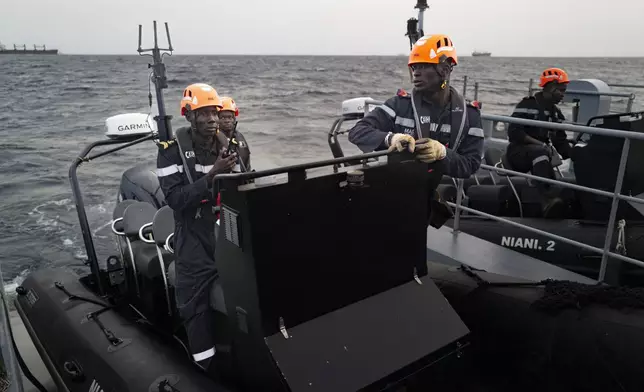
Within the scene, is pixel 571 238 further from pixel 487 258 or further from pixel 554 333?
pixel 554 333

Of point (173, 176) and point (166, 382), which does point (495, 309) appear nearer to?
point (166, 382)

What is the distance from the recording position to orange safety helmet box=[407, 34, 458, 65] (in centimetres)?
290

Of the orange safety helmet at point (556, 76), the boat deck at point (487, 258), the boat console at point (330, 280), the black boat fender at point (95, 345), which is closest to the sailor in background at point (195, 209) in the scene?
the black boat fender at point (95, 345)

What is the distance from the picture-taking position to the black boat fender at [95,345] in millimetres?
2676

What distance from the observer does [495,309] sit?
279 centimetres

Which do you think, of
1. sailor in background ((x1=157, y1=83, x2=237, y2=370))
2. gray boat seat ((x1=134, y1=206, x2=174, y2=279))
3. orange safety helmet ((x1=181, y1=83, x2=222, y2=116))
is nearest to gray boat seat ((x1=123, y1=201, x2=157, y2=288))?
gray boat seat ((x1=134, y1=206, x2=174, y2=279))

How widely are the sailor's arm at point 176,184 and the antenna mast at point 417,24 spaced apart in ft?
10.9

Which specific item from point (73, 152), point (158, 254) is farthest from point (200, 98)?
point (73, 152)

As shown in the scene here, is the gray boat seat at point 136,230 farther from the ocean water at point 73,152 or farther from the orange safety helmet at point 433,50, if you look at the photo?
the orange safety helmet at point 433,50

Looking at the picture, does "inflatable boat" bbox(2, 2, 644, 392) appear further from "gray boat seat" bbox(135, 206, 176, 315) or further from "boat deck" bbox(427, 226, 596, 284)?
"boat deck" bbox(427, 226, 596, 284)

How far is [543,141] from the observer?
5.71 metres

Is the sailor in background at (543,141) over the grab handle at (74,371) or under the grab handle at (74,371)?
over

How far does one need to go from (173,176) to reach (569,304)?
7.73 feet

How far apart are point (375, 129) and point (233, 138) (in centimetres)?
99
